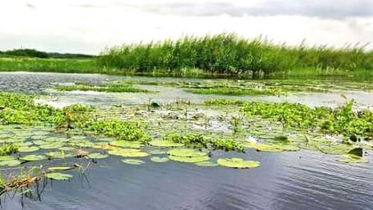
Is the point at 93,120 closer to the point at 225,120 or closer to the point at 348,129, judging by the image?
the point at 225,120

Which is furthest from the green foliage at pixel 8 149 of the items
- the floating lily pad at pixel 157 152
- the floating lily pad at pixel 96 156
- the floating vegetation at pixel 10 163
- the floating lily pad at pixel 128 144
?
the floating lily pad at pixel 157 152

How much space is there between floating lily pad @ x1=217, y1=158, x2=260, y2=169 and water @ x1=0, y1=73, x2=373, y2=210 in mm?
98

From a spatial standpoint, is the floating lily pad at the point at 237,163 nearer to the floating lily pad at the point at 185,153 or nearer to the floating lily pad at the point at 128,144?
the floating lily pad at the point at 185,153

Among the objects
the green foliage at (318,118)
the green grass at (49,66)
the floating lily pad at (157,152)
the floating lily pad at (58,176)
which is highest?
the green grass at (49,66)

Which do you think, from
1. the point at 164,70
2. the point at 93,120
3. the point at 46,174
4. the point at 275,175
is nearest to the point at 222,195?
the point at 275,175

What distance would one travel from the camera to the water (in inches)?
249

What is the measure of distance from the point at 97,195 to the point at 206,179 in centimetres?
169

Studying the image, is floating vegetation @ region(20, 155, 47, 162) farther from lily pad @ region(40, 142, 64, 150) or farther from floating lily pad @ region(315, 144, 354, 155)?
floating lily pad @ region(315, 144, 354, 155)

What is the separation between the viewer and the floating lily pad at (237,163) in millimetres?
7914

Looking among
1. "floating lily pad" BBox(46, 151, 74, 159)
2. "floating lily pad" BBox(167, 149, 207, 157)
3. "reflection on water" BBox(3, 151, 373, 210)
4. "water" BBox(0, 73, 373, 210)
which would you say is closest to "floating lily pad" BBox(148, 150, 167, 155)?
"floating lily pad" BBox(167, 149, 207, 157)

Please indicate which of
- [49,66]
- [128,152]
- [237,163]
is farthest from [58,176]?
[49,66]

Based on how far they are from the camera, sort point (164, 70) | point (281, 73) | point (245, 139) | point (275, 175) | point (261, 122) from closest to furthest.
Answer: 1. point (275, 175)
2. point (245, 139)
3. point (261, 122)
4. point (164, 70)
5. point (281, 73)

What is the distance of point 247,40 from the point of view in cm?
3712

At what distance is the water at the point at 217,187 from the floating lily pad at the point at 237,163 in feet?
0.32
